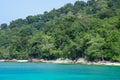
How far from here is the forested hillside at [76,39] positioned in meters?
63.1

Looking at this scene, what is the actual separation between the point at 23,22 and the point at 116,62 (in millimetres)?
71084

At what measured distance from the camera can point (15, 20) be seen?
414 feet

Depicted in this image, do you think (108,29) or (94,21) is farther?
(94,21)

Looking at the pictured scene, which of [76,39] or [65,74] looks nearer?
[65,74]

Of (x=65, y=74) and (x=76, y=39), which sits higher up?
(x=76, y=39)

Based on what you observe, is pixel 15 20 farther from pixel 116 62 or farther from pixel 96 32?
pixel 116 62

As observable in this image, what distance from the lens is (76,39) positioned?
74.1 m

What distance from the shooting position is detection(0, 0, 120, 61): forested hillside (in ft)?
207

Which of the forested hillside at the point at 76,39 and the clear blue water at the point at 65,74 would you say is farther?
the forested hillside at the point at 76,39

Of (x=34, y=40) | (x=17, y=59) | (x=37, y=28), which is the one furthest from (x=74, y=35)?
(x=37, y=28)

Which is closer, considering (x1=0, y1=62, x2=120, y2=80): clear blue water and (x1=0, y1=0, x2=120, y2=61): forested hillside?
(x1=0, y1=62, x2=120, y2=80): clear blue water

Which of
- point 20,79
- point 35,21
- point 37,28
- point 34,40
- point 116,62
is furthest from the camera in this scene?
point 35,21

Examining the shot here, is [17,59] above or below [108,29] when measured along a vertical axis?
below

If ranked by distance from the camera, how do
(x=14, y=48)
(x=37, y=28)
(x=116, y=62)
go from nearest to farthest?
(x=116, y=62) → (x=14, y=48) → (x=37, y=28)
